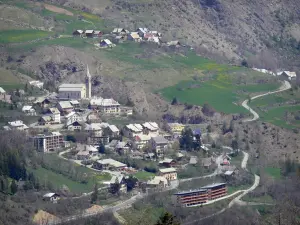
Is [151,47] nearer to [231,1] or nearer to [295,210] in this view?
[231,1]

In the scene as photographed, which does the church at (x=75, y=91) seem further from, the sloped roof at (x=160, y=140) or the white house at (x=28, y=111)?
the sloped roof at (x=160, y=140)

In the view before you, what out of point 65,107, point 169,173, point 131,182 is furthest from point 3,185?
point 65,107

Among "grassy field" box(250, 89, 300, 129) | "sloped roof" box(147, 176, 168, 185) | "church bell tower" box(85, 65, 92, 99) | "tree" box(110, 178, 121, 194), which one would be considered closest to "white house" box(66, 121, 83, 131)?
"church bell tower" box(85, 65, 92, 99)

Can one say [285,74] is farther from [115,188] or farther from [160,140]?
[115,188]

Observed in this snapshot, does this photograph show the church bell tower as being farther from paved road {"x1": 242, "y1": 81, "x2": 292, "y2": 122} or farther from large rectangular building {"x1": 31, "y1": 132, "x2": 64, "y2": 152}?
large rectangular building {"x1": 31, "y1": 132, "x2": 64, "y2": 152}

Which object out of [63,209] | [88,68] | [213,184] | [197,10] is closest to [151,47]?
[88,68]
